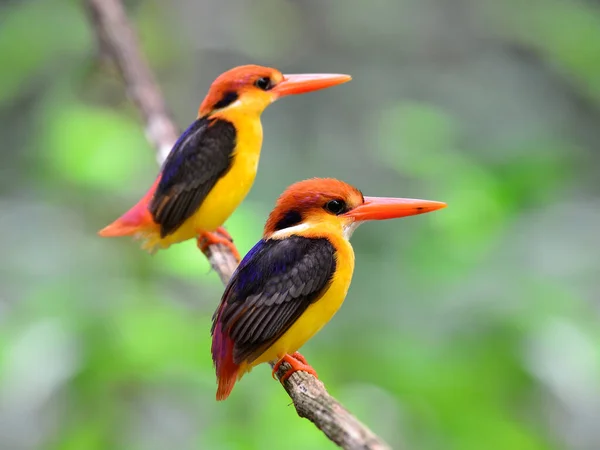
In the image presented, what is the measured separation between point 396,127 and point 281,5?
197cm

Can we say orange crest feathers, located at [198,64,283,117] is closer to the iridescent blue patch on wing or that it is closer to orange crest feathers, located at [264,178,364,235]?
the iridescent blue patch on wing

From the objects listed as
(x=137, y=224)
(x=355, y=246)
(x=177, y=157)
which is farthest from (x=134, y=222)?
(x=355, y=246)

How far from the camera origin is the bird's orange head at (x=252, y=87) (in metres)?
2.00

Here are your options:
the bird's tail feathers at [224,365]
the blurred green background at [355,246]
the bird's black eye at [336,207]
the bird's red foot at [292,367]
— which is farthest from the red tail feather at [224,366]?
the blurred green background at [355,246]

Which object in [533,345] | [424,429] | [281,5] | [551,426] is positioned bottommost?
[551,426]

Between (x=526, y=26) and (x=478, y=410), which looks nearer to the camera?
(x=478, y=410)

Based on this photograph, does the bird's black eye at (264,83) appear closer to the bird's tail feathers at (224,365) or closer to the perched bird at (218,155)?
the perched bird at (218,155)

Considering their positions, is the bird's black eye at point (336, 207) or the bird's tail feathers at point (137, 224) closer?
the bird's black eye at point (336, 207)

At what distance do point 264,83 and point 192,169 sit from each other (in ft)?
0.91

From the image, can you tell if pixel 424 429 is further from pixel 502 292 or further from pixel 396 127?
pixel 396 127

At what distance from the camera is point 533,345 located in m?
2.44

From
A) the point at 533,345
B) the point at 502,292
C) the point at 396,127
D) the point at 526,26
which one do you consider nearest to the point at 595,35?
the point at 526,26

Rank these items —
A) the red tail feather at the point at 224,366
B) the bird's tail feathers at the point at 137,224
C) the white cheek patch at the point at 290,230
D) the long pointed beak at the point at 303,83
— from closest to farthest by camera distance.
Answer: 1. the red tail feather at the point at 224,366
2. the white cheek patch at the point at 290,230
3. the long pointed beak at the point at 303,83
4. the bird's tail feathers at the point at 137,224

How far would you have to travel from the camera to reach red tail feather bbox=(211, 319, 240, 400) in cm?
151
